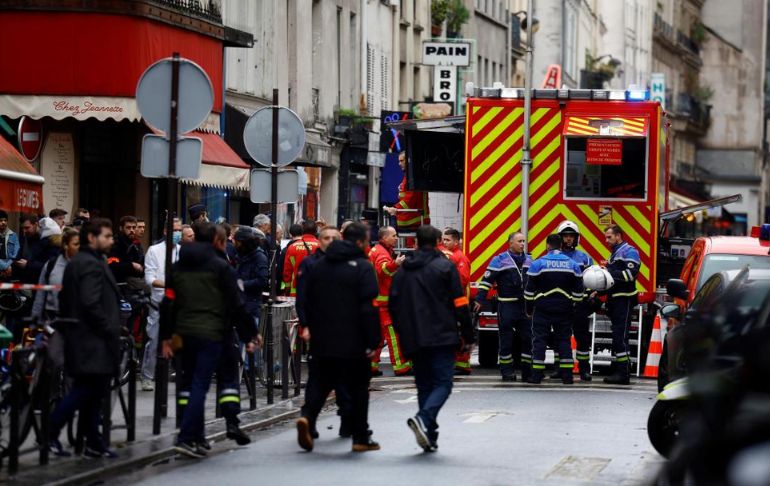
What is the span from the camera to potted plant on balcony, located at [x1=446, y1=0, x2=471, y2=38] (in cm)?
5181

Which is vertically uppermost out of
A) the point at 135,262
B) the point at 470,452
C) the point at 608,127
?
the point at 608,127

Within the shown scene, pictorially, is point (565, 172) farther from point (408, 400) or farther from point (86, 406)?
point (86, 406)

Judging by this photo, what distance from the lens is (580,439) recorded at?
1470cm

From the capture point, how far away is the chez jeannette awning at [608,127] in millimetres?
22016

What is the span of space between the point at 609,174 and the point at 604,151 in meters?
0.60

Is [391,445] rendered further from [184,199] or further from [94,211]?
[184,199]

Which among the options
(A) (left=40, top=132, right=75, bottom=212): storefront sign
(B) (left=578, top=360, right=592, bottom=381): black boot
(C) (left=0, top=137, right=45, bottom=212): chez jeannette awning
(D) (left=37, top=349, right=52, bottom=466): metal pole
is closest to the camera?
(D) (left=37, top=349, right=52, bottom=466): metal pole

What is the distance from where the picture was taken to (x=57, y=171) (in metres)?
24.8

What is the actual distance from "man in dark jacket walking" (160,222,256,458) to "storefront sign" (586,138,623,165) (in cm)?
938

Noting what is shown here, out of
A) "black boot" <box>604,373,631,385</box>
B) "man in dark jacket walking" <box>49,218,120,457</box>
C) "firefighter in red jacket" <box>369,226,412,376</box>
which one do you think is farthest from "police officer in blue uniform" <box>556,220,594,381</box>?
"man in dark jacket walking" <box>49,218,120,457</box>

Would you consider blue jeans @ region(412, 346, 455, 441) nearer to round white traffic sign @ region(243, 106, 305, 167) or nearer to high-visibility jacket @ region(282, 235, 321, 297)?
round white traffic sign @ region(243, 106, 305, 167)

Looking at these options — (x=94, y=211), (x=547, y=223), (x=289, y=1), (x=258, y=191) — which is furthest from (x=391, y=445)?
(x=289, y=1)

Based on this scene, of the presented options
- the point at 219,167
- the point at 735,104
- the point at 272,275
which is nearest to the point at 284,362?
the point at 272,275

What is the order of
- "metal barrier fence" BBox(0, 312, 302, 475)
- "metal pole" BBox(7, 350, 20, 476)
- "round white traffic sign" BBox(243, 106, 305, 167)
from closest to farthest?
"metal pole" BBox(7, 350, 20, 476)
"metal barrier fence" BBox(0, 312, 302, 475)
"round white traffic sign" BBox(243, 106, 305, 167)
